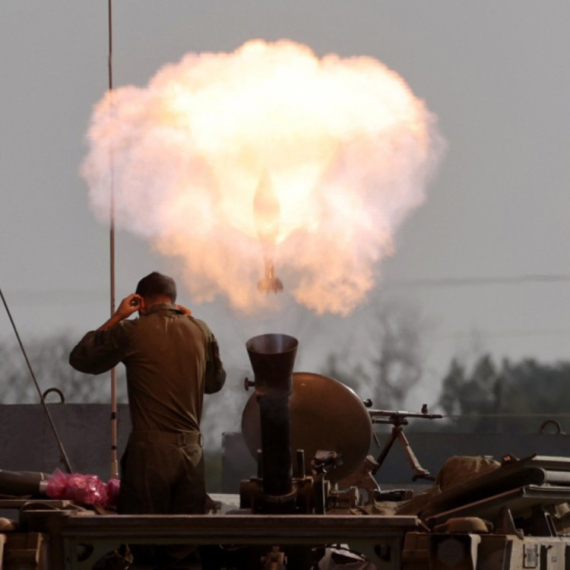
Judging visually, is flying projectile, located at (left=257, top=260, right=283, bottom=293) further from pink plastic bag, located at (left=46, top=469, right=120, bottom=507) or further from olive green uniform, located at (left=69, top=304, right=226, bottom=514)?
pink plastic bag, located at (left=46, top=469, right=120, bottom=507)

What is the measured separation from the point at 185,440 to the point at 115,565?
874 millimetres

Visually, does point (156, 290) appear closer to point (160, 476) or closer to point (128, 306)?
point (128, 306)

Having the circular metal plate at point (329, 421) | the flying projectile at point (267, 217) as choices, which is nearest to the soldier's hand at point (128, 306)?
the circular metal plate at point (329, 421)

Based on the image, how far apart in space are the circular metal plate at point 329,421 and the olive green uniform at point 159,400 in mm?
1125

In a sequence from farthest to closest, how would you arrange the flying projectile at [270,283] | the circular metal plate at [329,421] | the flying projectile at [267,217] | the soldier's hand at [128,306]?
the flying projectile at [267,217], the flying projectile at [270,283], the circular metal plate at [329,421], the soldier's hand at [128,306]

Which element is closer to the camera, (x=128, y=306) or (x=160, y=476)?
(x=160, y=476)

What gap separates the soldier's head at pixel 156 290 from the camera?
→ 9.89 metres

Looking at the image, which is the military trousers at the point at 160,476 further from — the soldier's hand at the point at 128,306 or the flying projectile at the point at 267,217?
the flying projectile at the point at 267,217

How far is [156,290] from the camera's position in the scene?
9898 mm

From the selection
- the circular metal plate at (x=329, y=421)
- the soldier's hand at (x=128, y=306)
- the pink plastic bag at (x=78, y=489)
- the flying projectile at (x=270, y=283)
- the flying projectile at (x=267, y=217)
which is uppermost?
the flying projectile at (x=267, y=217)

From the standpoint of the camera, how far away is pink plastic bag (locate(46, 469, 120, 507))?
9.40m

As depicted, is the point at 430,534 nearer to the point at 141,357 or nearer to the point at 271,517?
the point at 271,517

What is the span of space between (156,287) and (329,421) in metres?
1.65

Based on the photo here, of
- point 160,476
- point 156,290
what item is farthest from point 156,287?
point 160,476
